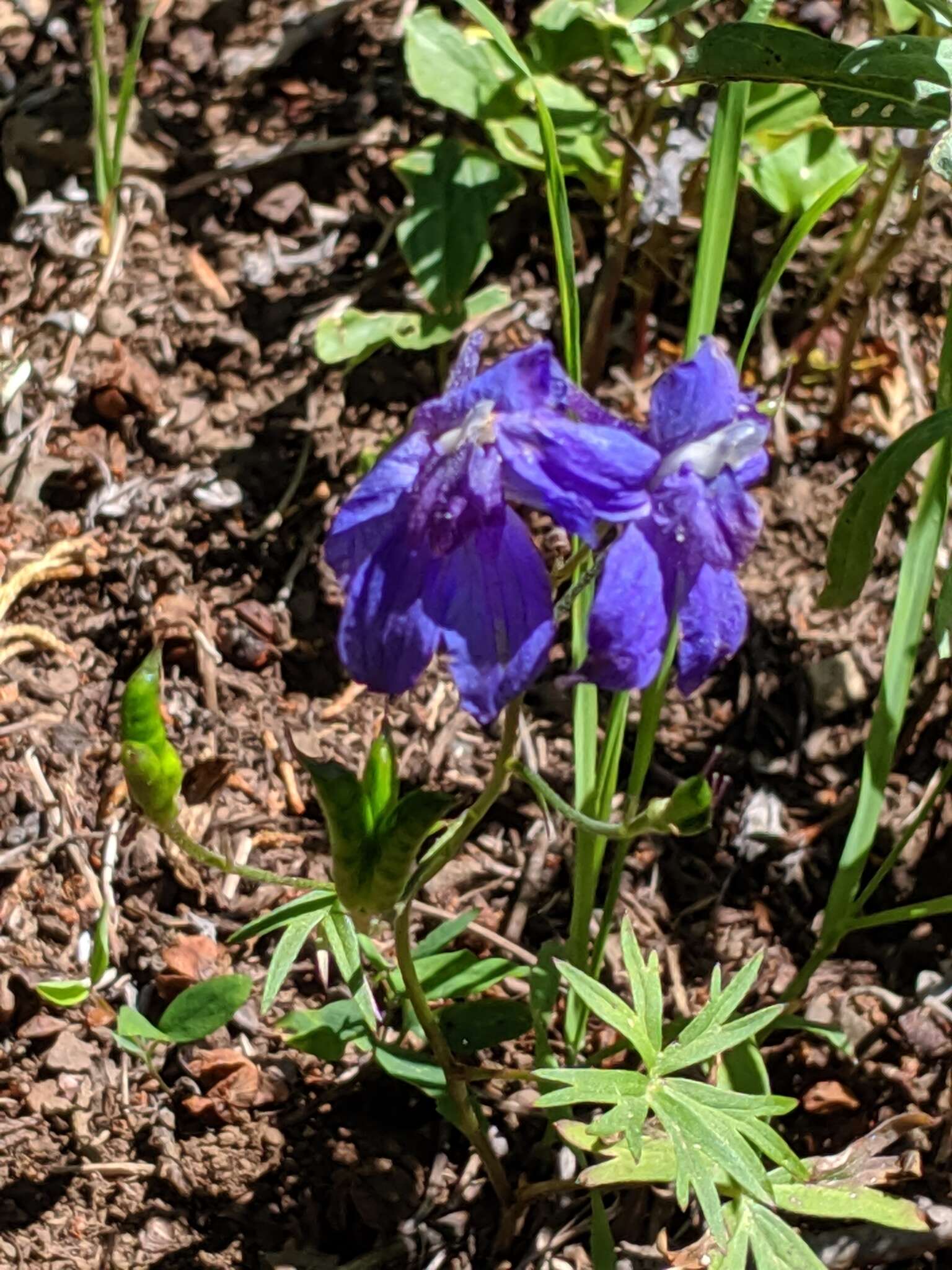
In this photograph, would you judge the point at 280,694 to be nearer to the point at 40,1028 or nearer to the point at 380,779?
the point at 40,1028

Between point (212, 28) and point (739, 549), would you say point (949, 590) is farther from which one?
point (212, 28)

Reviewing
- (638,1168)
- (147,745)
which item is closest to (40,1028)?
(147,745)

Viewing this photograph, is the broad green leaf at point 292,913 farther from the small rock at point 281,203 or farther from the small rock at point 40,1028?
the small rock at point 281,203

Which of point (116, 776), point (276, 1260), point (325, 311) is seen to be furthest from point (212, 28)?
point (276, 1260)

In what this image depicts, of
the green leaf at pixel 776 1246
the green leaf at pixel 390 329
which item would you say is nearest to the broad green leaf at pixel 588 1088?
the green leaf at pixel 776 1246

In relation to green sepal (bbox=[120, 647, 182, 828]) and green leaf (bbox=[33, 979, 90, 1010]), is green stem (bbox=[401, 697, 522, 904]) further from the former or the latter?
green leaf (bbox=[33, 979, 90, 1010])

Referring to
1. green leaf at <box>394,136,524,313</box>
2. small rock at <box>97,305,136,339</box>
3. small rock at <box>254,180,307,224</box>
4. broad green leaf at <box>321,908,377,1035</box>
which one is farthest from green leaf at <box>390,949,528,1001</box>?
small rock at <box>254,180,307,224</box>
